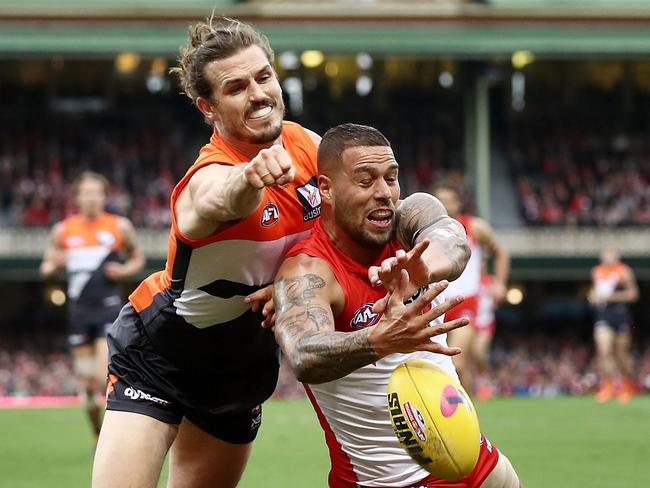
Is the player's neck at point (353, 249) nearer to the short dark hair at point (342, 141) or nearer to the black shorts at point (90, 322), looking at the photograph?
the short dark hair at point (342, 141)

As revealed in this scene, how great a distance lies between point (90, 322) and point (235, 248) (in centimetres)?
691

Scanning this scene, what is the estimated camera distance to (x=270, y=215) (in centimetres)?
487

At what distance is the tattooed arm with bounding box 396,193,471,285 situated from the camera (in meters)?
4.66

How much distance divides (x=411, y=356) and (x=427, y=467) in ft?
1.85

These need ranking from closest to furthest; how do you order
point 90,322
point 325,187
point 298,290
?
point 298,290, point 325,187, point 90,322

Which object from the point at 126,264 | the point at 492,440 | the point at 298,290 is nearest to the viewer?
the point at 298,290

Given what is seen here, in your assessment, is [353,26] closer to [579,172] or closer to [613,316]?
[579,172]

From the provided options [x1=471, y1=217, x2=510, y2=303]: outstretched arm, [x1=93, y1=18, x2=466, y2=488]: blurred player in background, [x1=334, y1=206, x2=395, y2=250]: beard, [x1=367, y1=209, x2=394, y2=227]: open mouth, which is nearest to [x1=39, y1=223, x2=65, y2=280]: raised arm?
[x1=471, y1=217, x2=510, y2=303]: outstretched arm

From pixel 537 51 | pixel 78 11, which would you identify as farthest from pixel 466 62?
pixel 78 11

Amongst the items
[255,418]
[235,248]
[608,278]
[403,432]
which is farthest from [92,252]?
[608,278]

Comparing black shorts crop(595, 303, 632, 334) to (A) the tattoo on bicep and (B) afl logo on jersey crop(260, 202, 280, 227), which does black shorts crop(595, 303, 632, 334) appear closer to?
(B) afl logo on jersey crop(260, 202, 280, 227)

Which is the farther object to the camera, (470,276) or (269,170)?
(470,276)

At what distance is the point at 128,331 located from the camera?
5.52m

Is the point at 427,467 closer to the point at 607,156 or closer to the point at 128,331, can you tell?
the point at 128,331
